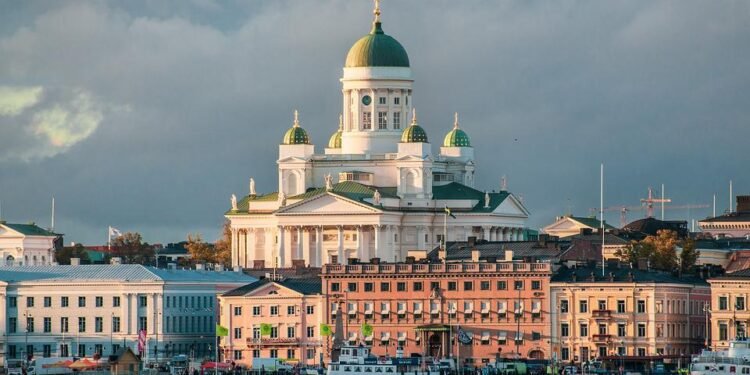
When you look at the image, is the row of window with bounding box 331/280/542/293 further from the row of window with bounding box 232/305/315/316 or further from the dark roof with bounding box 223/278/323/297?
the dark roof with bounding box 223/278/323/297

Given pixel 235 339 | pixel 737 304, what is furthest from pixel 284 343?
pixel 737 304

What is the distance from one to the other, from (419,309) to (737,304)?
18.5 m

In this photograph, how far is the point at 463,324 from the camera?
170750 mm

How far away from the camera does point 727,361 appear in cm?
14375

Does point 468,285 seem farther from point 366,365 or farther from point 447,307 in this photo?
point 366,365

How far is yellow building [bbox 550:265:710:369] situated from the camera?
544 feet

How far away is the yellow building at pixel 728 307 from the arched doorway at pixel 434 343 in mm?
15454

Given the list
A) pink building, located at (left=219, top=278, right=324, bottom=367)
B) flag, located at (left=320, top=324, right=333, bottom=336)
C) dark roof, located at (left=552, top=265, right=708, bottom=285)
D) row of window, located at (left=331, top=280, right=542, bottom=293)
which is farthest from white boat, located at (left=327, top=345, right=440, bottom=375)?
pink building, located at (left=219, top=278, right=324, bottom=367)

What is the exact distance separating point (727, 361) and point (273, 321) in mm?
38760

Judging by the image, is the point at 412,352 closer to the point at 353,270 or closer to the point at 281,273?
the point at 353,270

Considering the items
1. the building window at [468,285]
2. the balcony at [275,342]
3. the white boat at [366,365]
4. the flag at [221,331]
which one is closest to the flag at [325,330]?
the balcony at [275,342]

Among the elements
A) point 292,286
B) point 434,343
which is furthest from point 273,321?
point 434,343

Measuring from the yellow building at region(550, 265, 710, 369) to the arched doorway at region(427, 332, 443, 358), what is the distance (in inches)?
260

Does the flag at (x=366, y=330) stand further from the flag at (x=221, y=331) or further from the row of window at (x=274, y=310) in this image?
the flag at (x=221, y=331)
